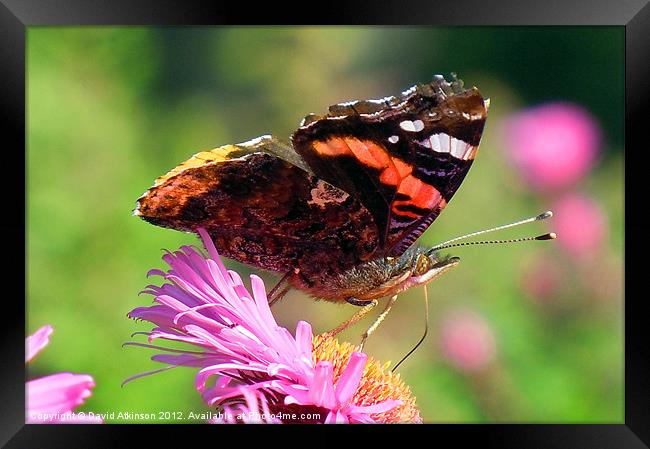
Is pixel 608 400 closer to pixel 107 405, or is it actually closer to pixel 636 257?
pixel 636 257

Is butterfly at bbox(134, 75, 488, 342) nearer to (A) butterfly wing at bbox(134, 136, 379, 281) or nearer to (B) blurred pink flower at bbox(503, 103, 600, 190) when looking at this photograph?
(A) butterfly wing at bbox(134, 136, 379, 281)

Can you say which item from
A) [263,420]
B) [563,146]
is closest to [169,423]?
[263,420]

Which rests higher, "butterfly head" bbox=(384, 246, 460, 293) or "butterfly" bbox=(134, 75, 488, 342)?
"butterfly" bbox=(134, 75, 488, 342)

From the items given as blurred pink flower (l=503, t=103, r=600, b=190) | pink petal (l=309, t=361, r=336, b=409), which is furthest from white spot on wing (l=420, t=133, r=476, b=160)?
blurred pink flower (l=503, t=103, r=600, b=190)

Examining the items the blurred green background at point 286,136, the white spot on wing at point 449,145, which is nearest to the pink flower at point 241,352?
the white spot on wing at point 449,145

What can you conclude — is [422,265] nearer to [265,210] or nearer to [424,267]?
[424,267]

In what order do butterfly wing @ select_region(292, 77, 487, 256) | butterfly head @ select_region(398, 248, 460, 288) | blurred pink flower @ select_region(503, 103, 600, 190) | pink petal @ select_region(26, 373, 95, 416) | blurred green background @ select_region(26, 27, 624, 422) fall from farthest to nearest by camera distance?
blurred pink flower @ select_region(503, 103, 600, 190)
blurred green background @ select_region(26, 27, 624, 422)
butterfly head @ select_region(398, 248, 460, 288)
butterfly wing @ select_region(292, 77, 487, 256)
pink petal @ select_region(26, 373, 95, 416)

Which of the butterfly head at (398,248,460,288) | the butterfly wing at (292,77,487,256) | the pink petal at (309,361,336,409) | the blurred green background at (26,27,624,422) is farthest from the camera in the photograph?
the blurred green background at (26,27,624,422)

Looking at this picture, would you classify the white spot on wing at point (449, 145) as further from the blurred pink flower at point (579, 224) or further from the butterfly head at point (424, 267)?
the blurred pink flower at point (579, 224)
